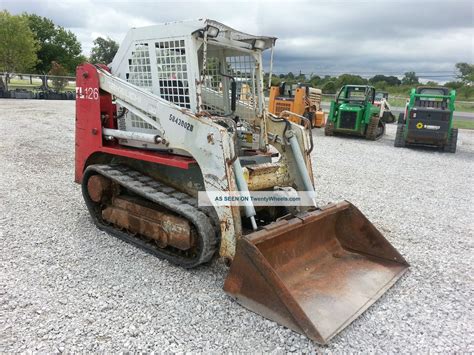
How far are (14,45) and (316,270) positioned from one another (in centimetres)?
5004

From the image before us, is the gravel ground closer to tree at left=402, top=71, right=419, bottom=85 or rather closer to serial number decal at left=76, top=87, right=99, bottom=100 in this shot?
serial number decal at left=76, top=87, right=99, bottom=100

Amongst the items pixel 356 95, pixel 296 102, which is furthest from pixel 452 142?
pixel 296 102

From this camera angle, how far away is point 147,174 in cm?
466

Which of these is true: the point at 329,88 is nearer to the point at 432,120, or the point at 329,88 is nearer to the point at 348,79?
the point at 348,79

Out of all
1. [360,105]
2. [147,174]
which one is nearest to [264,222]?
[147,174]

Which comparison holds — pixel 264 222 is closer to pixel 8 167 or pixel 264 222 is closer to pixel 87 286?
pixel 87 286

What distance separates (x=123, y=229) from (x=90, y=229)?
528mm

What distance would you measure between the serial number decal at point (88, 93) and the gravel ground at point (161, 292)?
1585 mm

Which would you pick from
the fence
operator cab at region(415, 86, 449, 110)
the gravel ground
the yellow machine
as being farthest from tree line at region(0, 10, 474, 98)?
the gravel ground

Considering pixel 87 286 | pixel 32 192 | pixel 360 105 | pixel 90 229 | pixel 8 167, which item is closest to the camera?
pixel 87 286

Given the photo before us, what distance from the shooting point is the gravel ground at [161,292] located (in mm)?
2861

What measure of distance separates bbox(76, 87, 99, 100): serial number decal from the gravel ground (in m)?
1.58

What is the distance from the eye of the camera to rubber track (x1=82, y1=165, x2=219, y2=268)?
11.8 feet

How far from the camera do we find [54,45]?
55531mm
